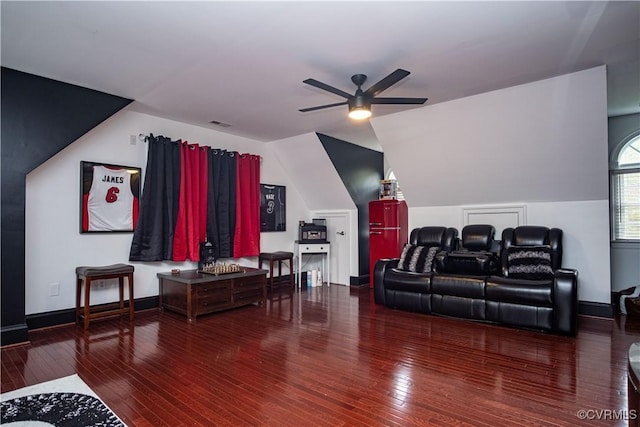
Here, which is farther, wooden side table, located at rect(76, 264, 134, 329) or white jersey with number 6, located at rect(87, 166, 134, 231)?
white jersey with number 6, located at rect(87, 166, 134, 231)

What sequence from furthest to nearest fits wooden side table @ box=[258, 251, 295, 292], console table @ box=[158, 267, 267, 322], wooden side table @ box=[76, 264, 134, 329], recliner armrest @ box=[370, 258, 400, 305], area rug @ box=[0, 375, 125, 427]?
wooden side table @ box=[258, 251, 295, 292] < recliner armrest @ box=[370, 258, 400, 305] < console table @ box=[158, 267, 267, 322] < wooden side table @ box=[76, 264, 134, 329] < area rug @ box=[0, 375, 125, 427]

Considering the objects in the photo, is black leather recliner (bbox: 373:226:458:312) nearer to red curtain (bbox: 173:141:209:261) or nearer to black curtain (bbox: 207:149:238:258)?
black curtain (bbox: 207:149:238:258)

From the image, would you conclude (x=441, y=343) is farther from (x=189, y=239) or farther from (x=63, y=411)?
(x=189, y=239)

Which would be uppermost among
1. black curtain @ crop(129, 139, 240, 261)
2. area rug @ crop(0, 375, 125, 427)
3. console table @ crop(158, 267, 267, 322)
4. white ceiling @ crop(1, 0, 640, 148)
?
white ceiling @ crop(1, 0, 640, 148)

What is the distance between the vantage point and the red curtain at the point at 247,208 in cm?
565

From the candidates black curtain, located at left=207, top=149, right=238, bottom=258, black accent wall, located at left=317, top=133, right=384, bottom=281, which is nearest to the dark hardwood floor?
black curtain, located at left=207, top=149, right=238, bottom=258

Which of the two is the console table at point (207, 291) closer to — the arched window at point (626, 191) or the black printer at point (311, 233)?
the black printer at point (311, 233)

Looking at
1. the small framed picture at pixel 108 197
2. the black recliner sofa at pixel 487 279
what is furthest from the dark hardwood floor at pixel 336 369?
the small framed picture at pixel 108 197

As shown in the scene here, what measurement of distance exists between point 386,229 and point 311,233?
141cm

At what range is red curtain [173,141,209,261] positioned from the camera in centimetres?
488

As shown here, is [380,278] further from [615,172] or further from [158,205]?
[615,172]

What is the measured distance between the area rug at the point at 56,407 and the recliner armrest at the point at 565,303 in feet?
12.9

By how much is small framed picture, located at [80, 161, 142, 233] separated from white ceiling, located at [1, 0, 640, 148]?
38.1 inches

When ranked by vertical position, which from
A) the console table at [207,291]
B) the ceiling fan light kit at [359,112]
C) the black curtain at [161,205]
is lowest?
the console table at [207,291]
